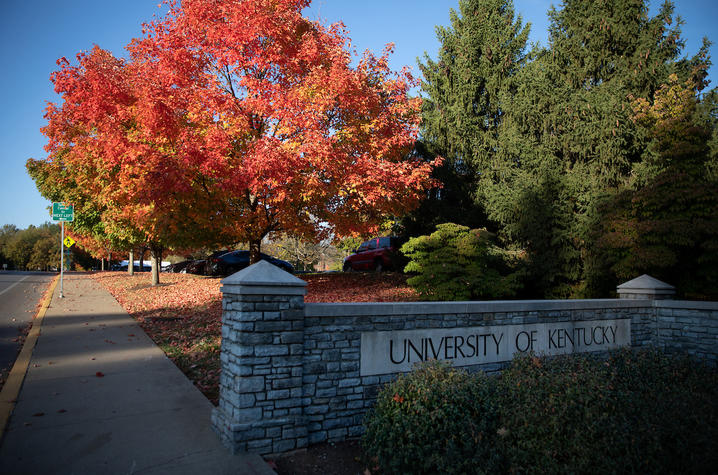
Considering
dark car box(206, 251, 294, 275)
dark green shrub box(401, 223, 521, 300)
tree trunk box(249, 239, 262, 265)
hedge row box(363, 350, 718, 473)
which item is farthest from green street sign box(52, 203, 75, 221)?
hedge row box(363, 350, 718, 473)

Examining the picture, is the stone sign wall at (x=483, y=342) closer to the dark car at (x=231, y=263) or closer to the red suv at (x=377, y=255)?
the red suv at (x=377, y=255)

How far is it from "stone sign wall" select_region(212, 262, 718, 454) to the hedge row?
1.29 feet

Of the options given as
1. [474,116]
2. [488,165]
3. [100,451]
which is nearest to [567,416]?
[100,451]

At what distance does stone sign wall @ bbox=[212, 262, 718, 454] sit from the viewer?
4.36 m

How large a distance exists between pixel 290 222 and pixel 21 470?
8.81 meters

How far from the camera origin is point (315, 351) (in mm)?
4707

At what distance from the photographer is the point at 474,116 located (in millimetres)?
16484

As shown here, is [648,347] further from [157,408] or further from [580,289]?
[157,408]

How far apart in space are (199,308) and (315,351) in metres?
8.34

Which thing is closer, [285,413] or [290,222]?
[285,413]

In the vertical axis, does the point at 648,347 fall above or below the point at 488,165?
below

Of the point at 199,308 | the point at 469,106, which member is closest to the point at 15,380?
the point at 199,308

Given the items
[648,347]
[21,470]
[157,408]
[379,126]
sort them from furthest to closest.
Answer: [379,126] < [648,347] < [157,408] < [21,470]

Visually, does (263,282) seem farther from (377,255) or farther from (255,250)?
(377,255)
